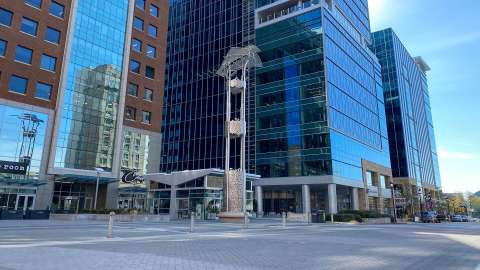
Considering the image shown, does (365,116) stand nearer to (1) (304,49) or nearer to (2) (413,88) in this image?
(1) (304,49)

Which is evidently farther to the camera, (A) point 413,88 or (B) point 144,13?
(A) point 413,88

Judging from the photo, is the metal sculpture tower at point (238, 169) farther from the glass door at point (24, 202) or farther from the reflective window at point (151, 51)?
the glass door at point (24, 202)

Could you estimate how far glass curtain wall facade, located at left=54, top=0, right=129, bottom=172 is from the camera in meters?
43.6

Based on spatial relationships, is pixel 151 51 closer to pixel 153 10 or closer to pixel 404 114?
pixel 153 10

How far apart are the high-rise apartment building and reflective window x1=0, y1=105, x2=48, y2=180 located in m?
0.09

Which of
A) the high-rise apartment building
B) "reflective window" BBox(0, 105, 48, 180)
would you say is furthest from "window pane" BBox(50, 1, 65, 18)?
"reflective window" BBox(0, 105, 48, 180)

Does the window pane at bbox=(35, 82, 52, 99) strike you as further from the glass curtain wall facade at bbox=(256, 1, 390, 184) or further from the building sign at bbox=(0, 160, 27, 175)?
the glass curtain wall facade at bbox=(256, 1, 390, 184)

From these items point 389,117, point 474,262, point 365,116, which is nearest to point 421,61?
point 389,117

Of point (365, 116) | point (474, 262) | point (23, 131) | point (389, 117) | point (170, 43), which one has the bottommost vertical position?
point (474, 262)

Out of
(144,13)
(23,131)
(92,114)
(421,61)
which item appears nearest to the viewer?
(23,131)

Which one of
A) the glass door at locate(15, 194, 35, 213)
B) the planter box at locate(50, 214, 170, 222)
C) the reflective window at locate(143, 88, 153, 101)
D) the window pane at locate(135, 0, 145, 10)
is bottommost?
the planter box at locate(50, 214, 170, 222)

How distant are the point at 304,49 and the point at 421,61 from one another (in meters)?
100

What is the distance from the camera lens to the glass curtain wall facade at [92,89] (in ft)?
143

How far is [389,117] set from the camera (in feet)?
350
